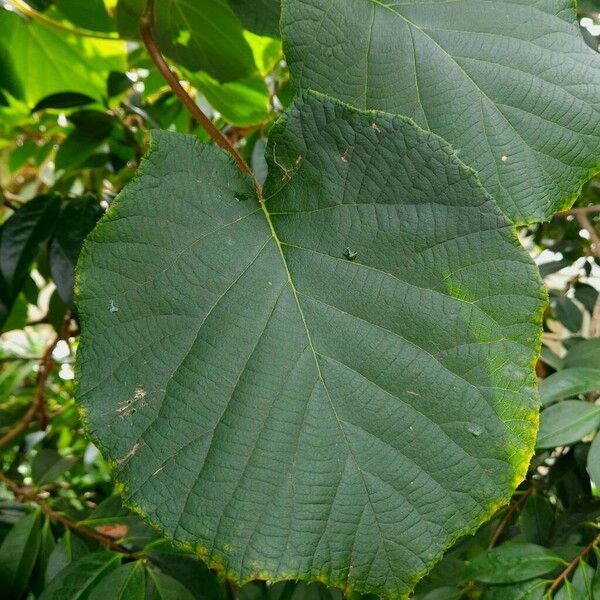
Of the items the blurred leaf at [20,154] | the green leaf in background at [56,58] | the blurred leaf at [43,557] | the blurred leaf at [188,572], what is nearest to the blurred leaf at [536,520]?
the blurred leaf at [188,572]

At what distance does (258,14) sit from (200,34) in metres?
0.15

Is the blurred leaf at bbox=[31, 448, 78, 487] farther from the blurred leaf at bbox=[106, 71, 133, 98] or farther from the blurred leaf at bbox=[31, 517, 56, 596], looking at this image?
the blurred leaf at bbox=[106, 71, 133, 98]

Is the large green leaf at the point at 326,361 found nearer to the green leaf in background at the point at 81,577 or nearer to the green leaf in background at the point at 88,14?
the green leaf in background at the point at 81,577

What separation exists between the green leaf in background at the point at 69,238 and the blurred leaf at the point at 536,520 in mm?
699

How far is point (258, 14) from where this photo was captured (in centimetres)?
66

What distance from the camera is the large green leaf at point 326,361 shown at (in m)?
0.42

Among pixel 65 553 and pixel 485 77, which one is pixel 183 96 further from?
pixel 65 553

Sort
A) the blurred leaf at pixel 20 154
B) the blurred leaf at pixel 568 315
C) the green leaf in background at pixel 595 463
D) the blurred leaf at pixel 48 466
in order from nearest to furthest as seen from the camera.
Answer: the green leaf in background at pixel 595 463 < the blurred leaf at pixel 48 466 < the blurred leaf at pixel 568 315 < the blurred leaf at pixel 20 154

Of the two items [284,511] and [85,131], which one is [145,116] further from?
[284,511]

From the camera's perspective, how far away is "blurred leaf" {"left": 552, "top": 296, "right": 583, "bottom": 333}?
3.97 feet

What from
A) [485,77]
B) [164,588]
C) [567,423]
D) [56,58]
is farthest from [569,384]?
[56,58]

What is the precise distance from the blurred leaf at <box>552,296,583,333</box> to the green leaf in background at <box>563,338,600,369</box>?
360 mm

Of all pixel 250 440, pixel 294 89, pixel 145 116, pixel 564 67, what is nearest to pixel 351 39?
pixel 294 89

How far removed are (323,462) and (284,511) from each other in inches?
1.6
